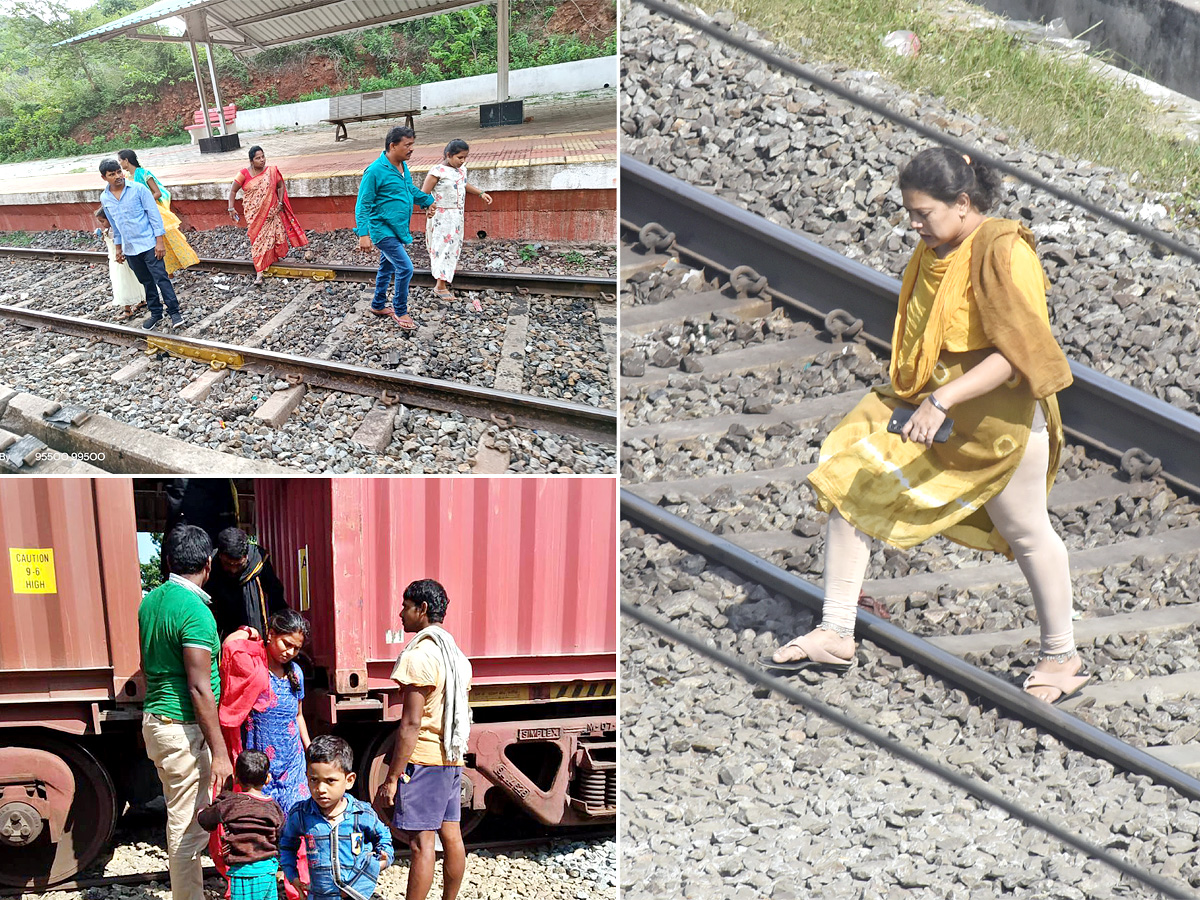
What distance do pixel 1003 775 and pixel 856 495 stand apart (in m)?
1.15

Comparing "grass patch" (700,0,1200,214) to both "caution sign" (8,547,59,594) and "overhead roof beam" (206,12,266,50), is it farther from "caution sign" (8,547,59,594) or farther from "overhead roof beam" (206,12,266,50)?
"caution sign" (8,547,59,594)

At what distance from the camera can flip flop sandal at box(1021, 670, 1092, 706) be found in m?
3.45

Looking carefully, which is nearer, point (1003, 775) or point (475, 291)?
point (1003, 775)

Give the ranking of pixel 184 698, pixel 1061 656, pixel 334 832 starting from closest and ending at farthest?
pixel 334 832 → pixel 1061 656 → pixel 184 698

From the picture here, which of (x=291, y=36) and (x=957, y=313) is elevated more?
(x=291, y=36)

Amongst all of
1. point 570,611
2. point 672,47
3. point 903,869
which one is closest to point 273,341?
point 570,611

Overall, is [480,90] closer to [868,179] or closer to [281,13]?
[281,13]

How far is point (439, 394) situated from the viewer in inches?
178

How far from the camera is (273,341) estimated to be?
5.08 metres

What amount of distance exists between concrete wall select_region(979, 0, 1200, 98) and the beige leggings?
3.48 metres

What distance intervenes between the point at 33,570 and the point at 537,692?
8.15 feet

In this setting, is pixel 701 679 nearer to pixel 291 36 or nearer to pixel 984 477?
pixel 984 477

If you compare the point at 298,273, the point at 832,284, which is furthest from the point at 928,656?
the point at 298,273

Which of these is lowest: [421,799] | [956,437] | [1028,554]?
[421,799]
